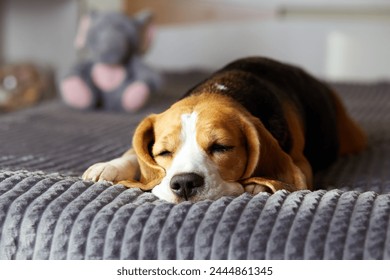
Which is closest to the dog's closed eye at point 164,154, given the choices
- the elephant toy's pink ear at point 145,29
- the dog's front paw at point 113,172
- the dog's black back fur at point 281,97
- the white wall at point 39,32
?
the dog's front paw at point 113,172

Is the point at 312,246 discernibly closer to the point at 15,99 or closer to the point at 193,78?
the point at 193,78

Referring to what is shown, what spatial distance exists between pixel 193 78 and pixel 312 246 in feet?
7.86

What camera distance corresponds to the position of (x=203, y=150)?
1.36m

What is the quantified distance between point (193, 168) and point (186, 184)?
0.04 metres

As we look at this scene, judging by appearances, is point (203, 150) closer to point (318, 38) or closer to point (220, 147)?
point (220, 147)

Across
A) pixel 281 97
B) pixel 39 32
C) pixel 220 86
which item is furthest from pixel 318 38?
pixel 220 86

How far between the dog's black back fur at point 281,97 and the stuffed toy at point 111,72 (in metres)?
0.89

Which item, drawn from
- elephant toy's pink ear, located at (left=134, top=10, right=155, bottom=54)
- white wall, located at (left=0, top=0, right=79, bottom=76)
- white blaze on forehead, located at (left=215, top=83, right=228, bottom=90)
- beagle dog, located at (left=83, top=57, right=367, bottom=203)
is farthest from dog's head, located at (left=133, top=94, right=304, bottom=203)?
white wall, located at (left=0, top=0, right=79, bottom=76)

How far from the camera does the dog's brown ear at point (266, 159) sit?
1388 mm

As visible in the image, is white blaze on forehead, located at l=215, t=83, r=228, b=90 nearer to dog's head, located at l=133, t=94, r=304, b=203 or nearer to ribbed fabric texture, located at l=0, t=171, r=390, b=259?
dog's head, located at l=133, t=94, r=304, b=203

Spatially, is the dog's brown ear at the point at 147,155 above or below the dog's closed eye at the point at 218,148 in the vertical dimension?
below

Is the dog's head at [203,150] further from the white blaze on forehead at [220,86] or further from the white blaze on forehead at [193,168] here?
the white blaze on forehead at [220,86]

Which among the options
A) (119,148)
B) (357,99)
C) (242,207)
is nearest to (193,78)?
(357,99)
